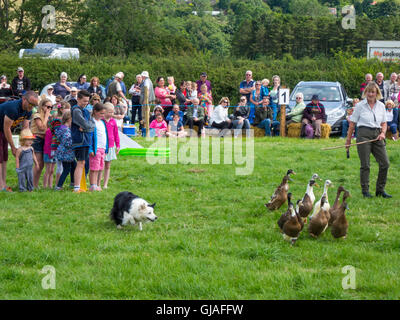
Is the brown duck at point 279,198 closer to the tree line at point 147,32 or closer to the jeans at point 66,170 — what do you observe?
the jeans at point 66,170

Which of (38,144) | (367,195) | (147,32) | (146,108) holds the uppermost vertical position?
(147,32)

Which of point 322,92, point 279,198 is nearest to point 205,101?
point 322,92

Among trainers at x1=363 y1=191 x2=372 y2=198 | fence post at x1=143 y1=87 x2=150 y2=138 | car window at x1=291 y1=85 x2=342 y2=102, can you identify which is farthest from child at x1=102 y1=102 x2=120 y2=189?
car window at x1=291 y1=85 x2=342 y2=102

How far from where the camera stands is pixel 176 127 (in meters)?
18.1

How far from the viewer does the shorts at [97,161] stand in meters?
11.4

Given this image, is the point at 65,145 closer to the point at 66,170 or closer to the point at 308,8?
the point at 66,170

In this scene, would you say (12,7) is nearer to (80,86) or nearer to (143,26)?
(143,26)

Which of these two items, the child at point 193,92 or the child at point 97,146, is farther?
the child at point 193,92

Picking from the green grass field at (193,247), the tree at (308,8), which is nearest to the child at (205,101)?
the green grass field at (193,247)

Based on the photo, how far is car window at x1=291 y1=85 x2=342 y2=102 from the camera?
20.7m

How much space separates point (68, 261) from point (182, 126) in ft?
36.7

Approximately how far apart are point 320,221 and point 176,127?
10369 millimetres

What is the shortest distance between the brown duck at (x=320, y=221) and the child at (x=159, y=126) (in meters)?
9.91

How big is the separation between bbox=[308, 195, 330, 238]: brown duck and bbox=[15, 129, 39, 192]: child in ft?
18.9
